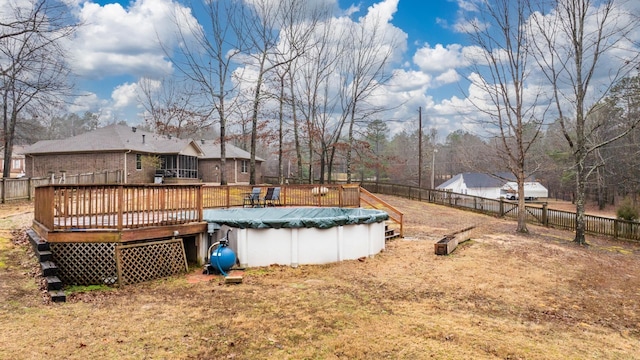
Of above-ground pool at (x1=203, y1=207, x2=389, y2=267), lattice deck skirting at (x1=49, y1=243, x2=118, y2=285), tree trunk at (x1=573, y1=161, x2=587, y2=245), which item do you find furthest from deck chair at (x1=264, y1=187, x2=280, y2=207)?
tree trunk at (x1=573, y1=161, x2=587, y2=245)

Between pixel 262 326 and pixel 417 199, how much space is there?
22.8 m

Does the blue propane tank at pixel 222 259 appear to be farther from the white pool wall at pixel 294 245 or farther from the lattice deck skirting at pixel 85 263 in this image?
the lattice deck skirting at pixel 85 263

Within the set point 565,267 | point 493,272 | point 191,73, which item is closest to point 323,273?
point 493,272

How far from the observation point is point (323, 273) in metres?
7.95

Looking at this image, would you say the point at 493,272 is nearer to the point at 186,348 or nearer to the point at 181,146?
the point at 186,348

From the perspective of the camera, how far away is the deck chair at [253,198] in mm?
13922

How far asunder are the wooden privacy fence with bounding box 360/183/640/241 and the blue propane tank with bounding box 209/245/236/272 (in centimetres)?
1643

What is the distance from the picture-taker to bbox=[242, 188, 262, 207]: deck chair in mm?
13922

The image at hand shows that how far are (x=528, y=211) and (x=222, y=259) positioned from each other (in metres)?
18.1

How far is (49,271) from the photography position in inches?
250

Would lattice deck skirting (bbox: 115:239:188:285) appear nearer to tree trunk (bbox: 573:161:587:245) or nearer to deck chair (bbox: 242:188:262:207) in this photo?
deck chair (bbox: 242:188:262:207)

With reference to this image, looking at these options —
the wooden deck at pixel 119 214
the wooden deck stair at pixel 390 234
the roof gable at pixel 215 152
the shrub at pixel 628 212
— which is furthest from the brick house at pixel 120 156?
the shrub at pixel 628 212

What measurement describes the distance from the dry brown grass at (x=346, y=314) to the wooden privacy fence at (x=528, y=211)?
8.38 metres

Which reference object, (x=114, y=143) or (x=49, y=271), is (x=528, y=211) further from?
(x=114, y=143)
